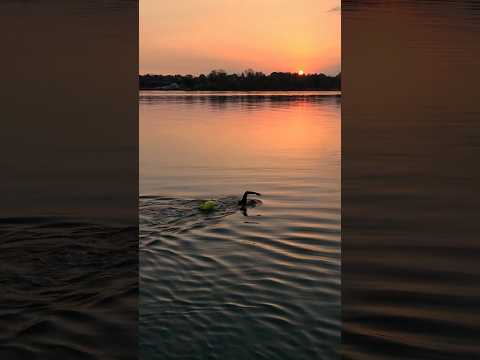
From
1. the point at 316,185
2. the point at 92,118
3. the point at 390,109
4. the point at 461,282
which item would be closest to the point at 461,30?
the point at 390,109

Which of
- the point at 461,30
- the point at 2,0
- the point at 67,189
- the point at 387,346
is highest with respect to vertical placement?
the point at 2,0

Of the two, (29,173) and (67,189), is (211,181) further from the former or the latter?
(29,173)

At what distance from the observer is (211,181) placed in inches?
703

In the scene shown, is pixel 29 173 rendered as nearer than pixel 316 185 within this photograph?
No

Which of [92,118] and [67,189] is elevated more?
[92,118]

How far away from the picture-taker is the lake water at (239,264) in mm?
6703

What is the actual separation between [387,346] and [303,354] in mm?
1069

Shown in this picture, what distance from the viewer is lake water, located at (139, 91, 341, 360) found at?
264 inches

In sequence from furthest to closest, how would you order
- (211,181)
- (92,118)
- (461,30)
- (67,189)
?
1. (461,30)
2. (92,118)
3. (211,181)
4. (67,189)

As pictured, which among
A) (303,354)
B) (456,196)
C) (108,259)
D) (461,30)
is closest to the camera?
(303,354)

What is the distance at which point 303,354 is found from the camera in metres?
6.36

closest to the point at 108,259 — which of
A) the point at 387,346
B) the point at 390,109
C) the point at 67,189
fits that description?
the point at 387,346

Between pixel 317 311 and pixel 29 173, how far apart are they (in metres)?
13.1

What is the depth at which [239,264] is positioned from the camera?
9500mm
